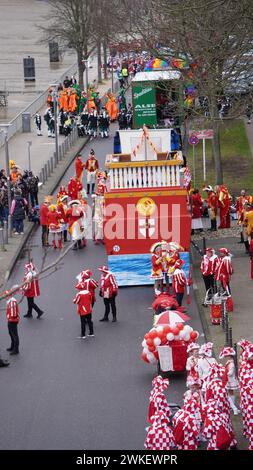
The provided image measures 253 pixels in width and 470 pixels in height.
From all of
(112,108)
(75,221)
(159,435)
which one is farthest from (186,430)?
(112,108)

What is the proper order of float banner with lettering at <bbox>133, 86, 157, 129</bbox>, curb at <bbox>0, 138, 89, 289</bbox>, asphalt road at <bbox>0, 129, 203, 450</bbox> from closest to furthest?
1. asphalt road at <bbox>0, 129, 203, 450</bbox>
2. curb at <bbox>0, 138, 89, 289</bbox>
3. float banner with lettering at <bbox>133, 86, 157, 129</bbox>

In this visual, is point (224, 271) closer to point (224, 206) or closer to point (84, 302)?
point (84, 302)

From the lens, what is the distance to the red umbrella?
78.3 feet

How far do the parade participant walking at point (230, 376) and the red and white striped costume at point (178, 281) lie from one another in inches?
253

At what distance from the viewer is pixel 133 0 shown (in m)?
58.6

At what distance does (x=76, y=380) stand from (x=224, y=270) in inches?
204

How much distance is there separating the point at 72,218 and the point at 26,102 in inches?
1263

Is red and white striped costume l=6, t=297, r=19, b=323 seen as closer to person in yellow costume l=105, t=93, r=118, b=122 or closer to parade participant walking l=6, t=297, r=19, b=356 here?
parade participant walking l=6, t=297, r=19, b=356

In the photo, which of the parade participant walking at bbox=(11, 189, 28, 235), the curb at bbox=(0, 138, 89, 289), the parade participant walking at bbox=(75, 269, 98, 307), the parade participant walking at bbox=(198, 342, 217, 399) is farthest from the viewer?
the parade participant walking at bbox=(11, 189, 28, 235)

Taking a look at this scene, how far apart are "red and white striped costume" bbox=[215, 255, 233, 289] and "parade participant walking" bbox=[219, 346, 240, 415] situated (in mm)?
6417

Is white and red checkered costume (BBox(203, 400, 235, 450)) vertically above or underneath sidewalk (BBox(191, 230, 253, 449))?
above

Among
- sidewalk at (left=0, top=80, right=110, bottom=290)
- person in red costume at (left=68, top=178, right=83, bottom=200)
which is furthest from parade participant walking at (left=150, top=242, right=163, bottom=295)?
person in red costume at (left=68, top=178, right=83, bottom=200)

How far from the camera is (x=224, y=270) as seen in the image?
27.8 m
